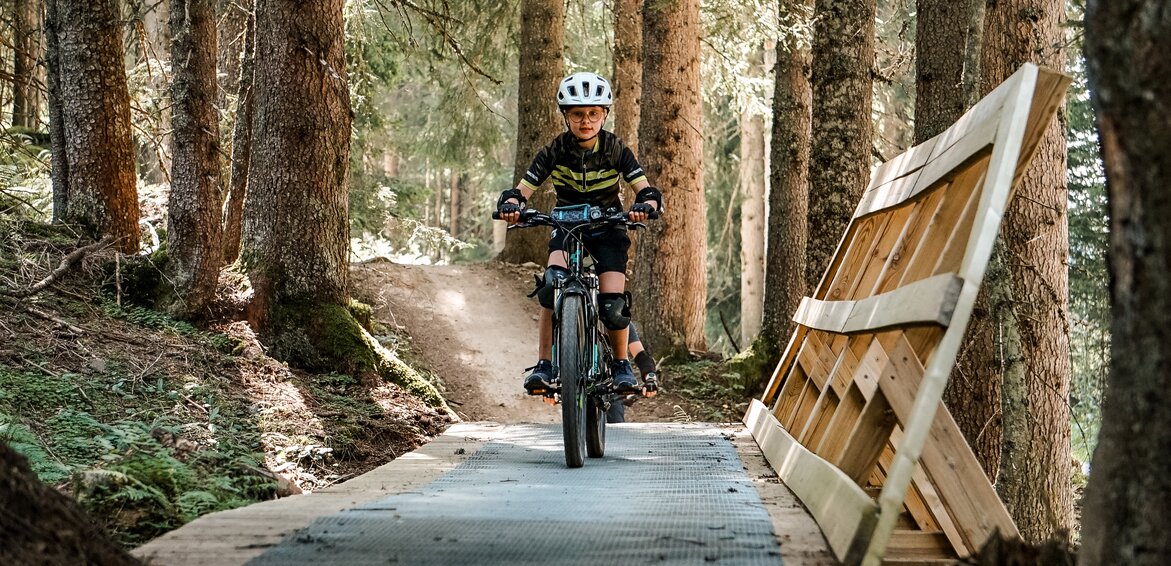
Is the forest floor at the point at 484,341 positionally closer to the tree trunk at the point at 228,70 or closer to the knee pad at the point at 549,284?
the tree trunk at the point at 228,70

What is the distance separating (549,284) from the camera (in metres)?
6.68

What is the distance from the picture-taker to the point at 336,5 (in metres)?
9.34

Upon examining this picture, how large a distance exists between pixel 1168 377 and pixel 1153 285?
0.21m

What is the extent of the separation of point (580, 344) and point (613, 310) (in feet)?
2.08

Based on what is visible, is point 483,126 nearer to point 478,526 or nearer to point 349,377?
point 349,377

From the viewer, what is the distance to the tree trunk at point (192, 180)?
29.3 feet

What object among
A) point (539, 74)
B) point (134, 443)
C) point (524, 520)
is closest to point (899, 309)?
point (524, 520)

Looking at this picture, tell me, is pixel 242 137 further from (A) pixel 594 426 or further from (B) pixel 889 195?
(B) pixel 889 195

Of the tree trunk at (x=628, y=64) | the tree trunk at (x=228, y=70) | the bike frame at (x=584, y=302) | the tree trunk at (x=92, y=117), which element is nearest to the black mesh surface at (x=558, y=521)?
the bike frame at (x=584, y=302)

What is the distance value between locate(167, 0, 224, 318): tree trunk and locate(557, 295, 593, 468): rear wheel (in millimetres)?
3951

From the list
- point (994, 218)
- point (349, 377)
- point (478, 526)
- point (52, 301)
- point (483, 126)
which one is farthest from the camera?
point (483, 126)

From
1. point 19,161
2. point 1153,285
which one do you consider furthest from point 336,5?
point 1153,285

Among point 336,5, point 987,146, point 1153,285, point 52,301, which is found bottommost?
point 52,301

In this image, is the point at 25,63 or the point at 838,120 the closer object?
the point at 838,120
